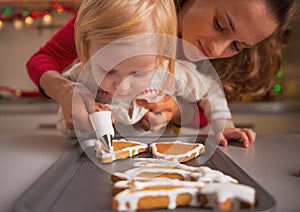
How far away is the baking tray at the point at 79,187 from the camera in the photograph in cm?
42

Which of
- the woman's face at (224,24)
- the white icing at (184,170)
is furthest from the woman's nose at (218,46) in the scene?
the white icing at (184,170)

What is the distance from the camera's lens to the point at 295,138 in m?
0.87

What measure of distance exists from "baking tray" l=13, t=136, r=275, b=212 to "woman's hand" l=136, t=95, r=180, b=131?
0.30 metres

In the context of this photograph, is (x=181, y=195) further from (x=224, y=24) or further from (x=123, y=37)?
(x=224, y=24)

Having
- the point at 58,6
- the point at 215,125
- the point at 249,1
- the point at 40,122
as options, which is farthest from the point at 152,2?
the point at 58,6

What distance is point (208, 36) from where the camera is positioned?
35.7 inches

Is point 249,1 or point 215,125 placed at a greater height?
point 249,1

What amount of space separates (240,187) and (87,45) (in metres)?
0.43

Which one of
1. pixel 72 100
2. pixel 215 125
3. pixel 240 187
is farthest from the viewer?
pixel 215 125

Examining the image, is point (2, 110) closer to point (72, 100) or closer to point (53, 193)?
point (72, 100)

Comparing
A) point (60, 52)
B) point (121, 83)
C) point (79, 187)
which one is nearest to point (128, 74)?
point (121, 83)

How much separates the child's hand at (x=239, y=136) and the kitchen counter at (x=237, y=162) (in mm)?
15

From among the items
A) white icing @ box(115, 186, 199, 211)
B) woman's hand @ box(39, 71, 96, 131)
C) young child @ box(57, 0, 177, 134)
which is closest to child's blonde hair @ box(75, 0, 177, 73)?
young child @ box(57, 0, 177, 134)

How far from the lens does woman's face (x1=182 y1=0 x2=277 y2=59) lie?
2.87 feet
